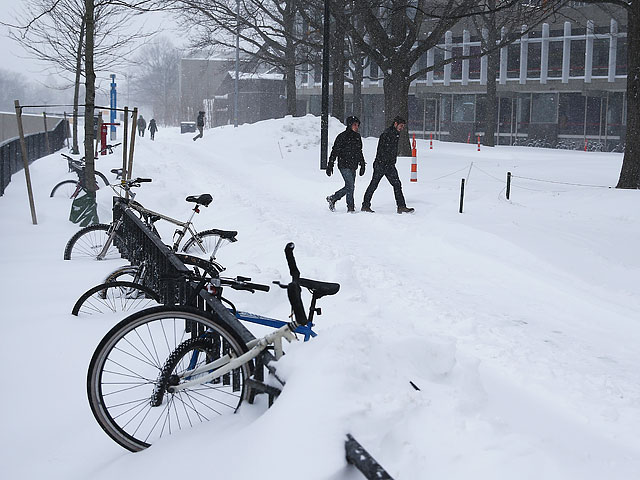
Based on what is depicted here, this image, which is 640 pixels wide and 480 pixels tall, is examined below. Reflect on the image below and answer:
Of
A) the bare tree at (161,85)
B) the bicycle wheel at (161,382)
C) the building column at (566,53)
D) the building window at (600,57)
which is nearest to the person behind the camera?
the bicycle wheel at (161,382)

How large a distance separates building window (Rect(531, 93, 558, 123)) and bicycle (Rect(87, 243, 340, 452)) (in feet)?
148

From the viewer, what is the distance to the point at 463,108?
50250 mm

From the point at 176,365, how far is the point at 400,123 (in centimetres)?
1053

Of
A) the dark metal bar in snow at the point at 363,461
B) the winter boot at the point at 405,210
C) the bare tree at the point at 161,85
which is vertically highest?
the bare tree at the point at 161,85

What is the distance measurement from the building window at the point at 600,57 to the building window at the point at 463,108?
826cm

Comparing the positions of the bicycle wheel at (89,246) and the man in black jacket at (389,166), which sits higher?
the man in black jacket at (389,166)

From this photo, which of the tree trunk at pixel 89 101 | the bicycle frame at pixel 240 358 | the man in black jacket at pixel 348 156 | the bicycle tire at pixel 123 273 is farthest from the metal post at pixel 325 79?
the bicycle frame at pixel 240 358

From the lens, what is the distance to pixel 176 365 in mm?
4082

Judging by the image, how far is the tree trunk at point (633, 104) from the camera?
15656 millimetres

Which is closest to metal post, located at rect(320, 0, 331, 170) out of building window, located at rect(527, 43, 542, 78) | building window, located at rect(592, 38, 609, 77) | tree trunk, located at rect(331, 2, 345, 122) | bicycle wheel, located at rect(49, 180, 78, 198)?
tree trunk, located at rect(331, 2, 345, 122)

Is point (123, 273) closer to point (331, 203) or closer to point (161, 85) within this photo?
point (331, 203)

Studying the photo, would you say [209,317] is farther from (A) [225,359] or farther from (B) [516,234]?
(B) [516,234]

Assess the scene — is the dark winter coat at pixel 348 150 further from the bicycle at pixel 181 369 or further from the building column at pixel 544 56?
the building column at pixel 544 56

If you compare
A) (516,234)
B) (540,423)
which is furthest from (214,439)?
(516,234)
